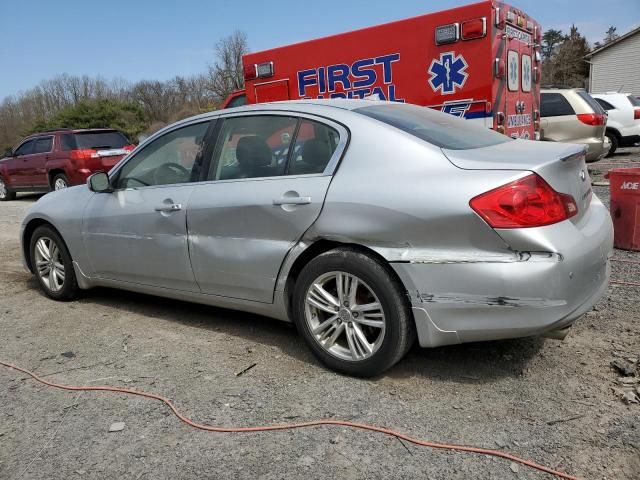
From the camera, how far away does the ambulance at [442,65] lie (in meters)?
6.95

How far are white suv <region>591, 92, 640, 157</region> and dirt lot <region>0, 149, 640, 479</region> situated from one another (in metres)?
11.8

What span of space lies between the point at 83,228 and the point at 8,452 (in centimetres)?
218

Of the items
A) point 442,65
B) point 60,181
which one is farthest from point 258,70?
point 60,181

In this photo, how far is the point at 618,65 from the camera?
33844mm

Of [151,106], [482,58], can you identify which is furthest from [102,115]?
[482,58]

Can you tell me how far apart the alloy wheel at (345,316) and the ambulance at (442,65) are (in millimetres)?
4687

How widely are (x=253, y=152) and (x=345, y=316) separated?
1231 mm

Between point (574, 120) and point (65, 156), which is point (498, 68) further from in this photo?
point (65, 156)

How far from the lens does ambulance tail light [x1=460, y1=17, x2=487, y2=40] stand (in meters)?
6.80

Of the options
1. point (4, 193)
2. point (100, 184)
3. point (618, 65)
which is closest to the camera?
point (100, 184)

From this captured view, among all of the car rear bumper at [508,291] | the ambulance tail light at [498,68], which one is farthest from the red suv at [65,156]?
the car rear bumper at [508,291]

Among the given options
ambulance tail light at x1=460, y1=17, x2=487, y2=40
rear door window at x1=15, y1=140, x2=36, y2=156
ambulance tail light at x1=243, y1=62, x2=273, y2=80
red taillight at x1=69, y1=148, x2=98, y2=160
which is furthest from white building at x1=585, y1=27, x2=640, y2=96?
rear door window at x1=15, y1=140, x2=36, y2=156

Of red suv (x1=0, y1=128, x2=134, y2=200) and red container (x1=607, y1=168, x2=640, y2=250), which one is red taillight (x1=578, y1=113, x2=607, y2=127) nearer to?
red container (x1=607, y1=168, x2=640, y2=250)

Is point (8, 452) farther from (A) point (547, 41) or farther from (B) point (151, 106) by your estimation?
(A) point (547, 41)
